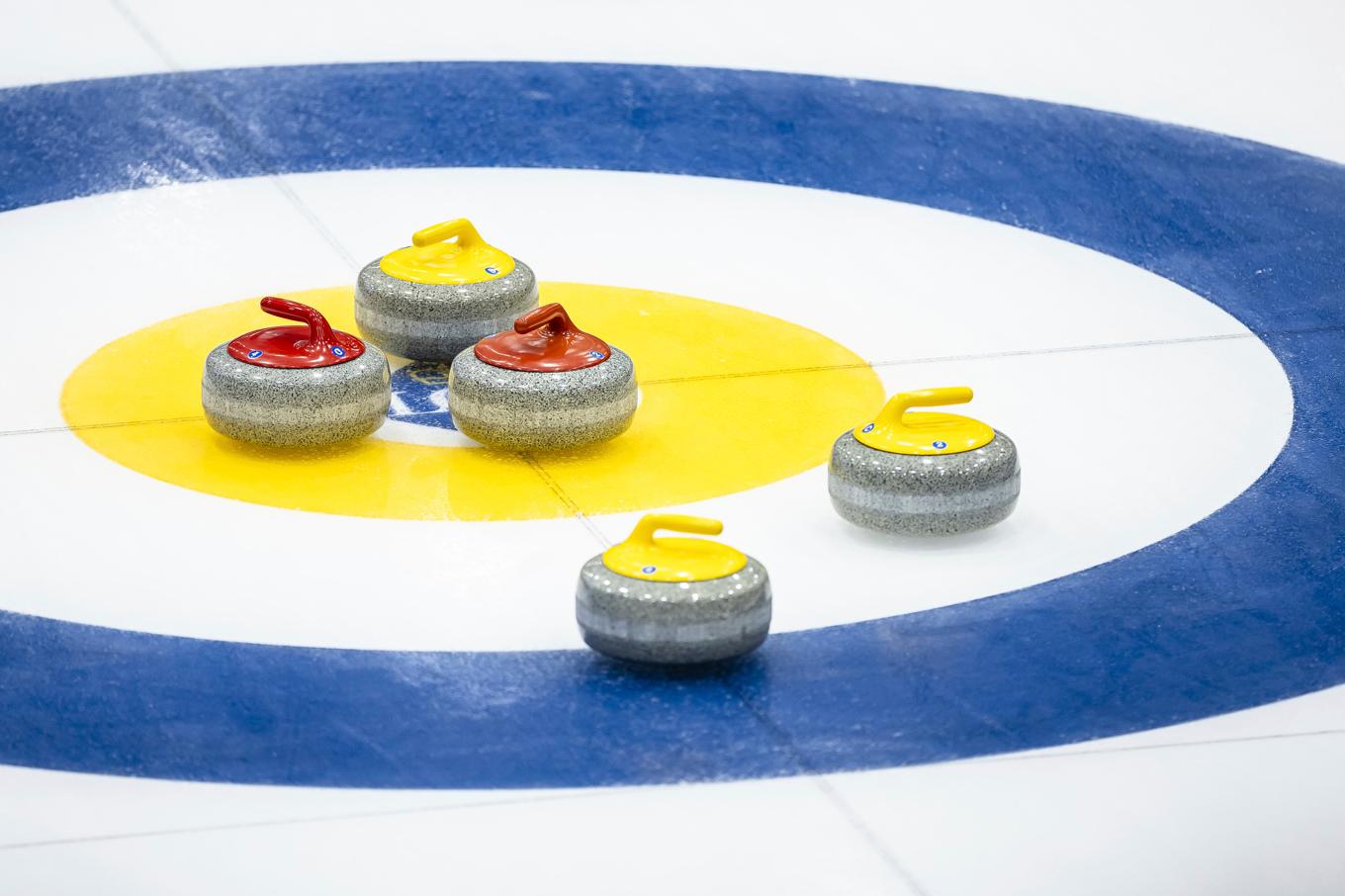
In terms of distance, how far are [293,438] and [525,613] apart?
137 centimetres

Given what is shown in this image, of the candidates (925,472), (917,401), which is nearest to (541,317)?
(917,401)

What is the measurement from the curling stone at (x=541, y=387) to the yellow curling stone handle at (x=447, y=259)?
28.5 inches

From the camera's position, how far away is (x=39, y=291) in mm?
9172

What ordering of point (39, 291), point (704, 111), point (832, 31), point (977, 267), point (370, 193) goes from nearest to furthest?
point (39, 291)
point (977, 267)
point (370, 193)
point (704, 111)
point (832, 31)

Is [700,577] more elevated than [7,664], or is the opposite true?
[700,577]

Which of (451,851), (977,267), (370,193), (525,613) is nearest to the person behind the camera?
(451,851)

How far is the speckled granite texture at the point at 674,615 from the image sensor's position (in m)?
5.61

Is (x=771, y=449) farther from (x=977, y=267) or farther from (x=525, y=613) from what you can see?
(x=977, y=267)

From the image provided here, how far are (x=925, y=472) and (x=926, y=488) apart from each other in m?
0.05

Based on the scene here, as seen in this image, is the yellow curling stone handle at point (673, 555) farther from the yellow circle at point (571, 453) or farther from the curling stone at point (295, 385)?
the curling stone at point (295, 385)

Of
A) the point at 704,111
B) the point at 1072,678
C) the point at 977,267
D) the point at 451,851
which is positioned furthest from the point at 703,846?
the point at 704,111

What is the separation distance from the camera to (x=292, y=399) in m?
7.08

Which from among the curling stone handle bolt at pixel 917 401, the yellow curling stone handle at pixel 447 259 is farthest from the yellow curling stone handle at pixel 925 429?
the yellow curling stone handle at pixel 447 259

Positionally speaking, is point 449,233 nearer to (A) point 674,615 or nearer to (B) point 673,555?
(B) point 673,555
